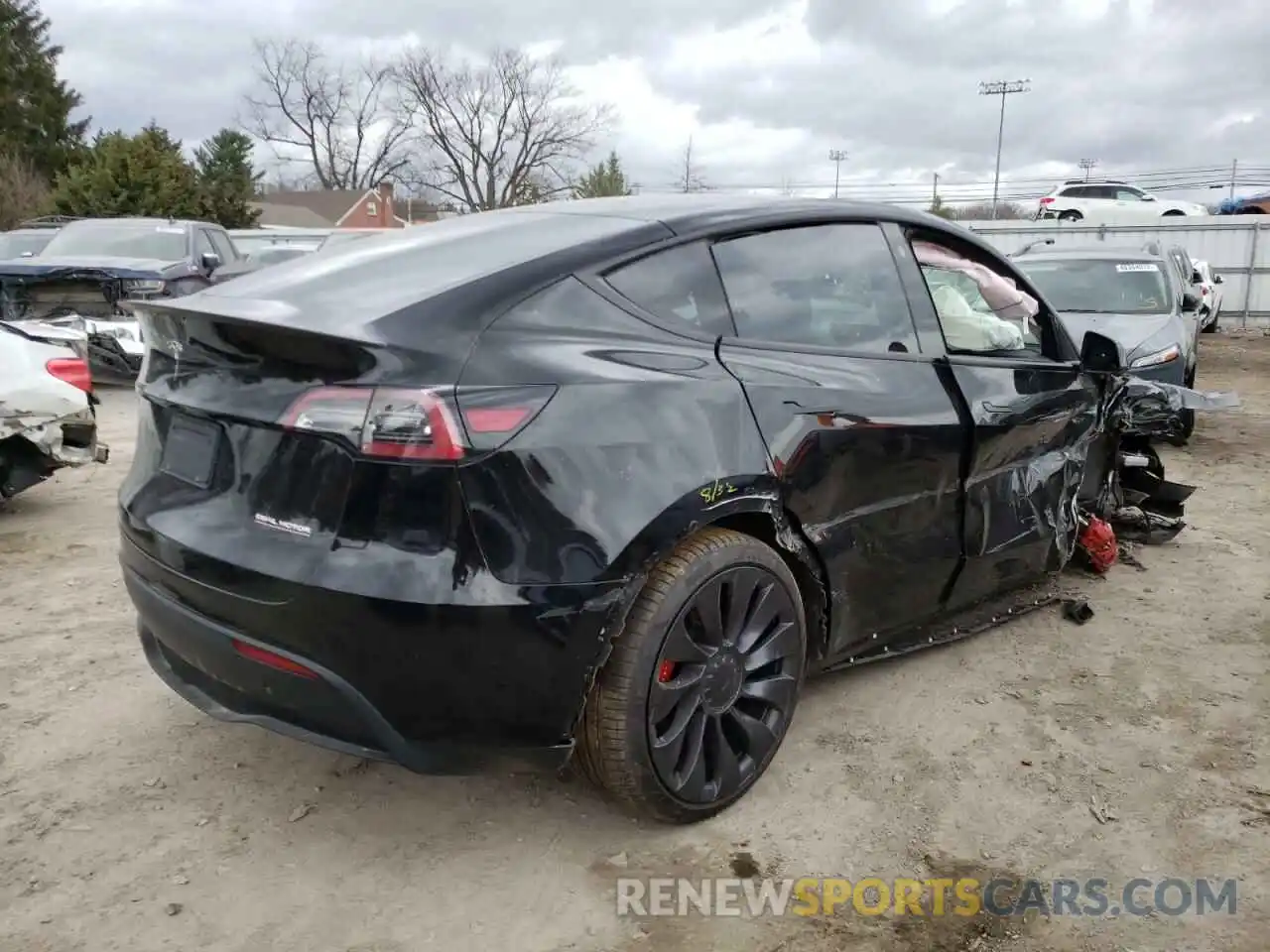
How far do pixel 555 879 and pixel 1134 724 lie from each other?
2.09m

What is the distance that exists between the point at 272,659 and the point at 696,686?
1.06m

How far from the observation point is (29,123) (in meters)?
39.2

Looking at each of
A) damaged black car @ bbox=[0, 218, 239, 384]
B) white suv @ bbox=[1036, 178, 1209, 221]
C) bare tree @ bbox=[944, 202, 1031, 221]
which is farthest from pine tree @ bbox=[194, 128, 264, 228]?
bare tree @ bbox=[944, 202, 1031, 221]

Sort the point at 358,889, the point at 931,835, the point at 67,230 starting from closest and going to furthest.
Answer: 1. the point at 358,889
2. the point at 931,835
3. the point at 67,230

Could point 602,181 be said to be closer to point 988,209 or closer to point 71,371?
point 988,209

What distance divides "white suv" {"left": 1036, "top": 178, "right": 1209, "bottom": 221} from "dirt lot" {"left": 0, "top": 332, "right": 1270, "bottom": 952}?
2593cm

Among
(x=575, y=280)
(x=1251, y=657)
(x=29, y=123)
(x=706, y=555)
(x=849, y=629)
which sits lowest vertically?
(x=1251, y=657)

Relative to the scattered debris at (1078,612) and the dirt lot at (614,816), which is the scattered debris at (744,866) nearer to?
the dirt lot at (614,816)

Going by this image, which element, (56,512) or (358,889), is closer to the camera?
(358,889)

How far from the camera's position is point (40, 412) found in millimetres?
5438

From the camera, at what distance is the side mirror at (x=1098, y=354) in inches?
166

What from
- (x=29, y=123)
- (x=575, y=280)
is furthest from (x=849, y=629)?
(x=29, y=123)

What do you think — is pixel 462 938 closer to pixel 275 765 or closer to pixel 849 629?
pixel 275 765

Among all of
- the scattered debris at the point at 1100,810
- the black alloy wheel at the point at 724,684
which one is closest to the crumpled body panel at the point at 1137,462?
the scattered debris at the point at 1100,810
